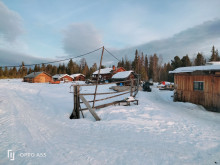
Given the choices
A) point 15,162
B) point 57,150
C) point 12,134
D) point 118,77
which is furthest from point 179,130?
point 118,77

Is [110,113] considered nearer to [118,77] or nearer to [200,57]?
[118,77]

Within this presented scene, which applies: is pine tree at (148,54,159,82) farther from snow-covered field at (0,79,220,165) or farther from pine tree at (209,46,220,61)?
snow-covered field at (0,79,220,165)

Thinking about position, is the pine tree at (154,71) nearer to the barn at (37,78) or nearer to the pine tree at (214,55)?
the pine tree at (214,55)

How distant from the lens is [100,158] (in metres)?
3.28

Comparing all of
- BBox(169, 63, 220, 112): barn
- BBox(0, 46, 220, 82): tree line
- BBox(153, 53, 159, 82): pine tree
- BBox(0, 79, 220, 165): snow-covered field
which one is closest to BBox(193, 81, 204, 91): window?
BBox(169, 63, 220, 112): barn

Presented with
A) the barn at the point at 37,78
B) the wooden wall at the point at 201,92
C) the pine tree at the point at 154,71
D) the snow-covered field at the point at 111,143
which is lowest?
the snow-covered field at the point at 111,143

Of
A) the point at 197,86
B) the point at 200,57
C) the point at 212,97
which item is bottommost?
the point at 212,97

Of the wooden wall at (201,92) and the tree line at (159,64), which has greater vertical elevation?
the tree line at (159,64)

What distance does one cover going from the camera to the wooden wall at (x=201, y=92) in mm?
10648

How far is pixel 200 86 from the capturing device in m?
11.7

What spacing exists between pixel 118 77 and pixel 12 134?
29673mm

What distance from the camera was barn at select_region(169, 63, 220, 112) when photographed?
10659mm

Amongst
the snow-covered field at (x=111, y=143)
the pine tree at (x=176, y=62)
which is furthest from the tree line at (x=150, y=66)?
the snow-covered field at (x=111, y=143)

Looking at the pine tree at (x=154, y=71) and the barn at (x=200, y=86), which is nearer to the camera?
the barn at (x=200, y=86)
